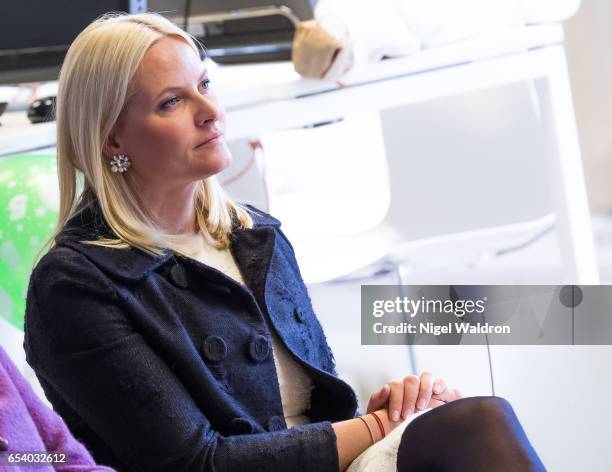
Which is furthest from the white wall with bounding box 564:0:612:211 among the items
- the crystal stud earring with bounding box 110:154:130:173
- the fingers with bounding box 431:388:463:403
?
the crystal stud earring with bounding box 110:154:130:173

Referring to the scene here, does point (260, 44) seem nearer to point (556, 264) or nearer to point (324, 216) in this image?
point (324, 216)

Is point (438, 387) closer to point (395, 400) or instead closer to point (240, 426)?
point (395, 400)

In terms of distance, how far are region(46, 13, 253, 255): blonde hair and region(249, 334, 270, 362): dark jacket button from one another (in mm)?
158

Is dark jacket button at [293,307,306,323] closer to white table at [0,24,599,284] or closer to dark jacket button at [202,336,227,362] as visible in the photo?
A: dark jacket button at [202,336,227,362]

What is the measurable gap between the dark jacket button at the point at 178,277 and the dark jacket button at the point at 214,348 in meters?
0.08

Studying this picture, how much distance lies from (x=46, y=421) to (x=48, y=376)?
0.72ft

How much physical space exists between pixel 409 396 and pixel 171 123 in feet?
1.49

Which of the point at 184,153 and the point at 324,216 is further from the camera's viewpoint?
the point at 324,216

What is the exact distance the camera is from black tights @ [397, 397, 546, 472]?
100 cm

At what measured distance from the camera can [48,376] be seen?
110cm

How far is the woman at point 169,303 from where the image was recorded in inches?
41.8

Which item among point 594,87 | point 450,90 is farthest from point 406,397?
point 594,87

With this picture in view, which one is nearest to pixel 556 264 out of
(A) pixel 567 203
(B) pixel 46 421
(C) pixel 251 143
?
(A) pixel 567 203

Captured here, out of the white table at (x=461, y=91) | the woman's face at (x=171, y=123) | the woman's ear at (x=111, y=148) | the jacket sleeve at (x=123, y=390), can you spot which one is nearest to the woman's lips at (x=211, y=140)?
the woman's face at (x=171, y=123)
